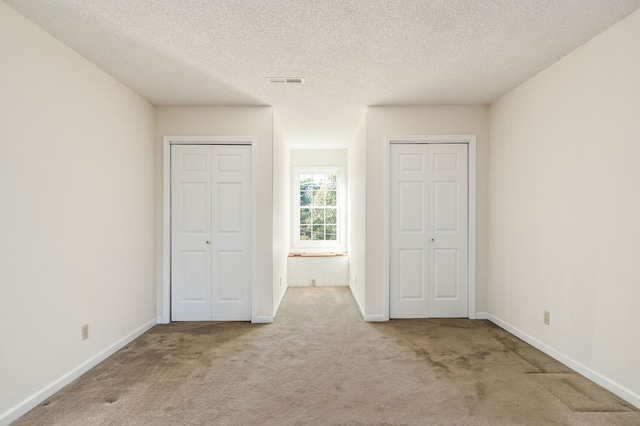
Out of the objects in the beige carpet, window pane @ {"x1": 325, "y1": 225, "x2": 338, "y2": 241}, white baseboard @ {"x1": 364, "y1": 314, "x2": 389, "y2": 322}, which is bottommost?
the beige carpet

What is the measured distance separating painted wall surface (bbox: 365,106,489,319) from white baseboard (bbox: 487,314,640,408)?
706mm

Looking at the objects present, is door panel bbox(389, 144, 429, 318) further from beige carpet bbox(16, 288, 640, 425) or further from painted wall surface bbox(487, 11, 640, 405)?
painted wall surface bbox(487, 11, 640, 405)

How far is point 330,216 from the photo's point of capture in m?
6.66

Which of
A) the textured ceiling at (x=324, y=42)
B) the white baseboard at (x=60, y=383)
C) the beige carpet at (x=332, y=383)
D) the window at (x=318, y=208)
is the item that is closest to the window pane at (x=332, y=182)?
the window at (x=318, y=208)

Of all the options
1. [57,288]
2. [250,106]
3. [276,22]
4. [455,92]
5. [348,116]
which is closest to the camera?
[276,22]

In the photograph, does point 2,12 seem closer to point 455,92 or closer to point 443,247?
point 455,92

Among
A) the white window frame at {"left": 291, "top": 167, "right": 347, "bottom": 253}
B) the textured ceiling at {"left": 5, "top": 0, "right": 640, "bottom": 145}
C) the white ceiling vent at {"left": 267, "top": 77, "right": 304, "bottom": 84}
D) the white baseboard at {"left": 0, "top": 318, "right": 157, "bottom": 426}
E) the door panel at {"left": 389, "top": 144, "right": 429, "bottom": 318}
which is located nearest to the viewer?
the white baseboard at {"left": 0, "top": 318, "right": 157, "bottom": 426}

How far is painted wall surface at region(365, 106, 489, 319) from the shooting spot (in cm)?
416

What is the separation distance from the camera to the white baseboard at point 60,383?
6.93 feet

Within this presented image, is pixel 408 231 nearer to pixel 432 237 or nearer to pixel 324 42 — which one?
pixel 432 237

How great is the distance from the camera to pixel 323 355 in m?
3.12

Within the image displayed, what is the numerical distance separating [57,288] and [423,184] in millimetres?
3759

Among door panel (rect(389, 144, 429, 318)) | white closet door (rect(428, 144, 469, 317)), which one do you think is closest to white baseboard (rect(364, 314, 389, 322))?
door panel (rect(389, 144, 429, 318))

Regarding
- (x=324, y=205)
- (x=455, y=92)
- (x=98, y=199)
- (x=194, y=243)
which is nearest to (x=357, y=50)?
(x=455, y=92)
